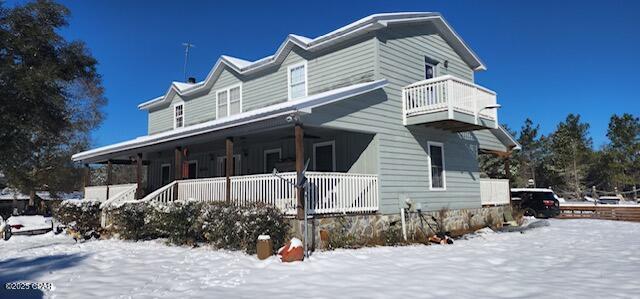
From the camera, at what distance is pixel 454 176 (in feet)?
50.7

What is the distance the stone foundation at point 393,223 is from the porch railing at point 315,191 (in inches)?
10.4

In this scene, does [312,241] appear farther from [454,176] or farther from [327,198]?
[454,176]

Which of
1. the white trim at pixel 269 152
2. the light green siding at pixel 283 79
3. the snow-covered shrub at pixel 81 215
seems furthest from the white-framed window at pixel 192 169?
the snow-covered shrub at pixel 81 215

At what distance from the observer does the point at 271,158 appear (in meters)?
16.2

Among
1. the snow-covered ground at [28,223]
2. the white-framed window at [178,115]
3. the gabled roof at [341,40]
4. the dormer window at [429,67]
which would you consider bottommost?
the snow-covered ground at [28,223]

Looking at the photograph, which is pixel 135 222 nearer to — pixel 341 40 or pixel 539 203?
pixel 341 40

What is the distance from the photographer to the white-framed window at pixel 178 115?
20.7 metres

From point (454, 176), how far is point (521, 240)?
3.26 meters

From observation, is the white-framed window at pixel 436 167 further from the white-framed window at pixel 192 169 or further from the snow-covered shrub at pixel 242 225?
the white-framed window at pixel 192 169

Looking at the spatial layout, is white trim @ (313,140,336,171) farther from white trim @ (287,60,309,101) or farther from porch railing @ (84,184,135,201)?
porch railing @ (84,184,135,201)

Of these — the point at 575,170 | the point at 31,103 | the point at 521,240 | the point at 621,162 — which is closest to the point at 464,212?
the point at 521,240

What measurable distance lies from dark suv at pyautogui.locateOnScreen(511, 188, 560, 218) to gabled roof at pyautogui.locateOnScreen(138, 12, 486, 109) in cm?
921

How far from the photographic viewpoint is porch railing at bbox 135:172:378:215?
421 inches

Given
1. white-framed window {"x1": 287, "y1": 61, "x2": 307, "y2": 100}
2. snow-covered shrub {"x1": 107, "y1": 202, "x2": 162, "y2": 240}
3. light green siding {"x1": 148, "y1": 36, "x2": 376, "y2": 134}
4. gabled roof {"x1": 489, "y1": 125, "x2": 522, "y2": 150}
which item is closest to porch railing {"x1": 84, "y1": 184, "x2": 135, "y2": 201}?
snow-covered shrub {"x1": 107, "y1": 202, "x2": 162, "y2": 240}
